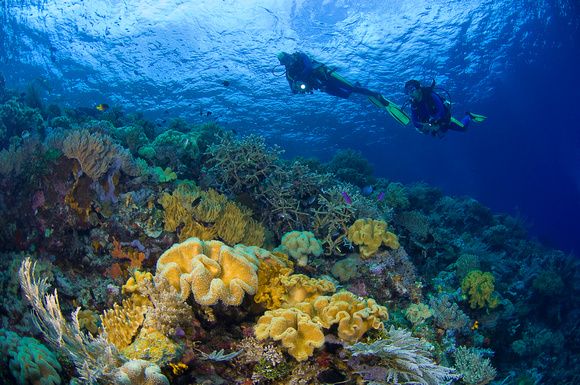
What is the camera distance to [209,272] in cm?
268

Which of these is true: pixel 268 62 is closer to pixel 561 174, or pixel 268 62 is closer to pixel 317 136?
pixel 317 136

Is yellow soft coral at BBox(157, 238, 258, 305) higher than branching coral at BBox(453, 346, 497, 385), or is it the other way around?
yellow soft coral at BBox(157, 238, 258, 305)

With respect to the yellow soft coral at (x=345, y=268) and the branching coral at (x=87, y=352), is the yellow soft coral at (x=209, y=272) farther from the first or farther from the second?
the yellow soft coral at (x=345, y=268)

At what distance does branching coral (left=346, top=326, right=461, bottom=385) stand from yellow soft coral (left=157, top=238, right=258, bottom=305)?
1304mm

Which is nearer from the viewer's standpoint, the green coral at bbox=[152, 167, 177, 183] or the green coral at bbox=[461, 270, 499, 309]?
the green coral at bbox=[152, 167, 177, 183]

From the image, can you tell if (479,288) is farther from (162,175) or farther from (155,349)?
(162,175)

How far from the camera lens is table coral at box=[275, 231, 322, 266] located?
4.62 meters

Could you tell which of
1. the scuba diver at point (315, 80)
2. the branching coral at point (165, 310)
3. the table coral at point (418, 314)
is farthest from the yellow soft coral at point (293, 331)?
the scuba diver at point (315, 80)

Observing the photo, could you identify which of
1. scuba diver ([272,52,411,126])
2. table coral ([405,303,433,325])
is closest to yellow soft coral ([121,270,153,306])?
table coral ([405,303,433,325])

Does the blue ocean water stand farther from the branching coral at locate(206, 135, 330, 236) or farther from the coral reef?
the coral reef

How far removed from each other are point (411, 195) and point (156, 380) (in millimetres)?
13369

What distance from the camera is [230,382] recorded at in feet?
7.64

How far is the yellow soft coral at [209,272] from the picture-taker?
2535mm

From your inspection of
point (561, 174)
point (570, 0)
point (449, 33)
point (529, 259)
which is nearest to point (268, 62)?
point (449, 33)
